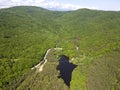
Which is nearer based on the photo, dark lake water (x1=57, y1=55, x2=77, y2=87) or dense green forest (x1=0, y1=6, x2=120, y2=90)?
dense green forest (x1=0, y1=6, x2=120, y2=90)

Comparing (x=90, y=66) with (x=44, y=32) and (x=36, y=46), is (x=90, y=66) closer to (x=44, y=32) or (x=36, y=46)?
(x=36, y=46)

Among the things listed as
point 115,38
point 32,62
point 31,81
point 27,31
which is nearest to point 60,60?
point 32,62

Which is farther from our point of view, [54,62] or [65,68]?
[54,62]

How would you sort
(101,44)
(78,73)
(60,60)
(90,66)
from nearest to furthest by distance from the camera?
1. (78,73)
2. (90,66)
3. (60,60)
4. (101,44)

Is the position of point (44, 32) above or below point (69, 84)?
below

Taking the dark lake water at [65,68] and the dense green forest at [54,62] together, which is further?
the dark lake water at [65,68]

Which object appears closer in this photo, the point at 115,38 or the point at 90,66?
the point at 90,66

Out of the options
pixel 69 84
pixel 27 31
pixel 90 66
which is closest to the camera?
pixel 69 84
